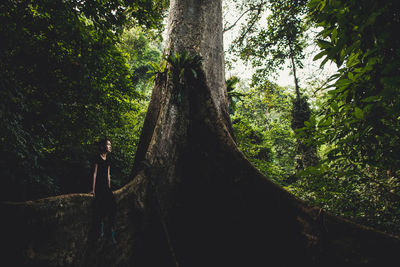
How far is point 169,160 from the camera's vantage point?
2.60 metres

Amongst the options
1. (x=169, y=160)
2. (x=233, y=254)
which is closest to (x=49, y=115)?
Answer: (x=169, y=160)

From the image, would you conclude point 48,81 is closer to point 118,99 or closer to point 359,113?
point 118,99

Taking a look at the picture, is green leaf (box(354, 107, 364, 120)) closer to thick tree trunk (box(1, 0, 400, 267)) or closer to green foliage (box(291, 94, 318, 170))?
thick tree trunk (box(1, 0, 400, 267))

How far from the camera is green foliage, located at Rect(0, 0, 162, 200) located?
9.15ft

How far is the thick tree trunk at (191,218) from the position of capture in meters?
1.45

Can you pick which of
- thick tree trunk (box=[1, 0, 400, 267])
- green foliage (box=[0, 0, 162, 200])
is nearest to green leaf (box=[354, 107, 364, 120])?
thick tree trunk (box=[1, 0, 400, 267])

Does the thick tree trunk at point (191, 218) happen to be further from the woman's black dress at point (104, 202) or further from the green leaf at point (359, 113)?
the green leaf at point (359, 113)

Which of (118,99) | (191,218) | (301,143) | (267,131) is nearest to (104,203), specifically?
(191,218)

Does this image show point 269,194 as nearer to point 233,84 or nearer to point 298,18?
point 233,84

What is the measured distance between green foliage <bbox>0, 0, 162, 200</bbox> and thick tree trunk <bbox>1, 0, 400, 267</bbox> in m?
1.81

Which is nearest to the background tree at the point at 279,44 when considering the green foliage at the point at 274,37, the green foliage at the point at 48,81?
the green foliage at the point at 274,37

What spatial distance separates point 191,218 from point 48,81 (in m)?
3.76

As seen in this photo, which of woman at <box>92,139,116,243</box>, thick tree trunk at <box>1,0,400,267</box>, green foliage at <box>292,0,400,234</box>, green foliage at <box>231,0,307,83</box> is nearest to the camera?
green foliage at <box>292,0,400,234</box>

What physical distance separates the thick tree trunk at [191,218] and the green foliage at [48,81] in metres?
1.81
